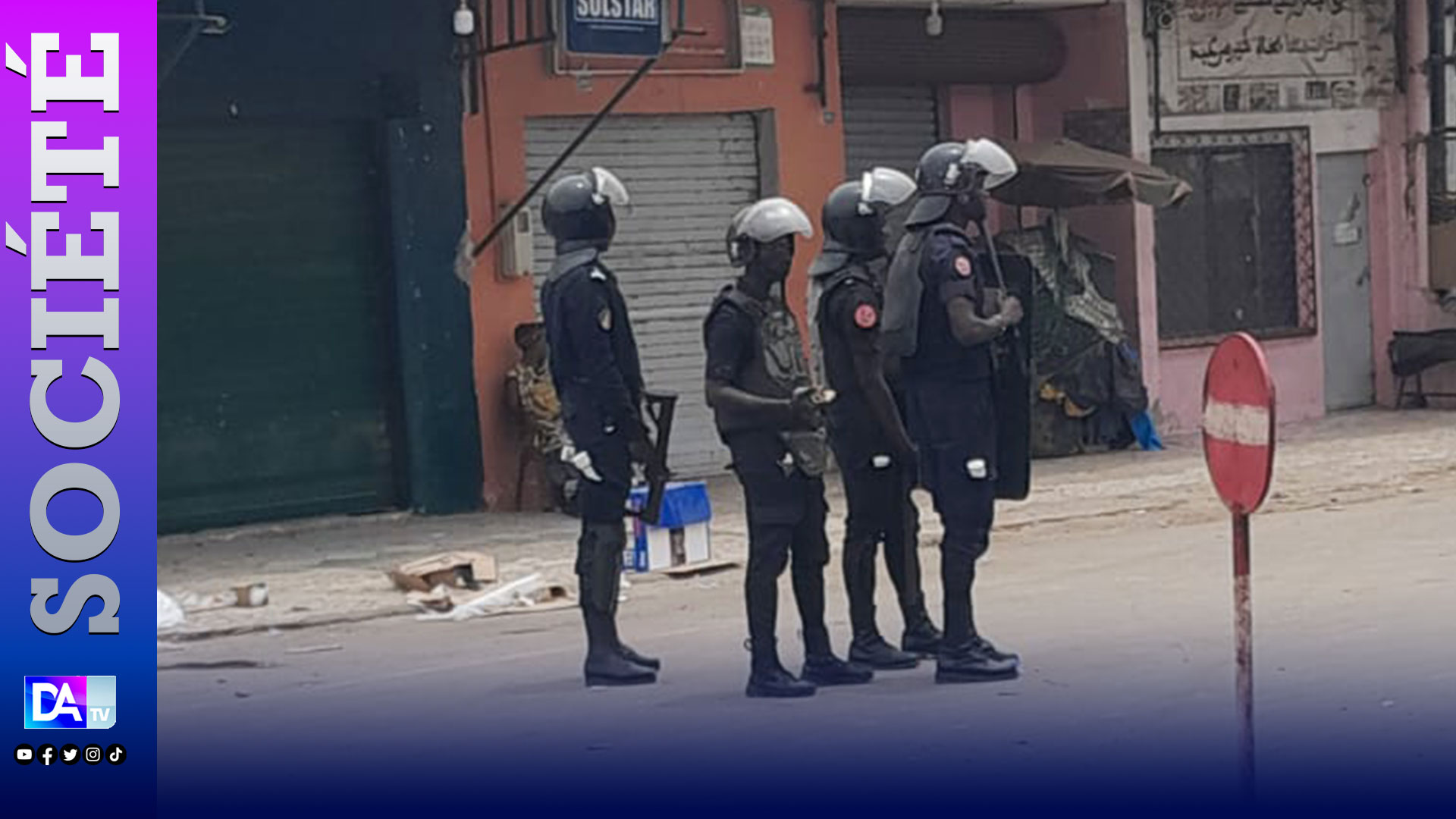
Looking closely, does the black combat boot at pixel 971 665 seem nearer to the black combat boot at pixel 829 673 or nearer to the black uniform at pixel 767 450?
the black combat boot at pixel 829 673

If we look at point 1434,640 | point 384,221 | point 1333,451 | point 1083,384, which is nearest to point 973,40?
point 1083,384

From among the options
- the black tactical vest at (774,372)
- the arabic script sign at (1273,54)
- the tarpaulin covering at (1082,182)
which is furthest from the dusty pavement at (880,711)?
the arabic script sign at (1273,54)

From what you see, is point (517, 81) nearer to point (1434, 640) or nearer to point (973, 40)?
point (973, 40)

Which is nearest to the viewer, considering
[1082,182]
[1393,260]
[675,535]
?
[675,535]

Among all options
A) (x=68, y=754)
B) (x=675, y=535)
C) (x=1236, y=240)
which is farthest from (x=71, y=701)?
(x=1236, y=240)

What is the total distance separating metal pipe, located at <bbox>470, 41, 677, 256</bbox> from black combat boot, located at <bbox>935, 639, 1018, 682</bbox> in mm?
6904

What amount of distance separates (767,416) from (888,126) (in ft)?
33.8

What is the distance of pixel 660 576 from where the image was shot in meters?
13.1

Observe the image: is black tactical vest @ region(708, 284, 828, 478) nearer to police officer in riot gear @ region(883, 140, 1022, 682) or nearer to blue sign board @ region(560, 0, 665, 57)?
police officer in riot gear @ region(883, 140, 1022, 682)

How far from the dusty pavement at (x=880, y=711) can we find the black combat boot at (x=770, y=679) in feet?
0.26

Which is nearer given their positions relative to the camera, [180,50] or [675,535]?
[675,535]

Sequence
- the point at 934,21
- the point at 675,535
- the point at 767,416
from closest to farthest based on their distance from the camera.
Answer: the point at 767,416 < the point at 675,535 < the point at 934,21

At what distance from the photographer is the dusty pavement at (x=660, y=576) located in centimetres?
1297

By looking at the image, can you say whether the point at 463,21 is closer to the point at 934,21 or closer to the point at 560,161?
the point at 560,161
